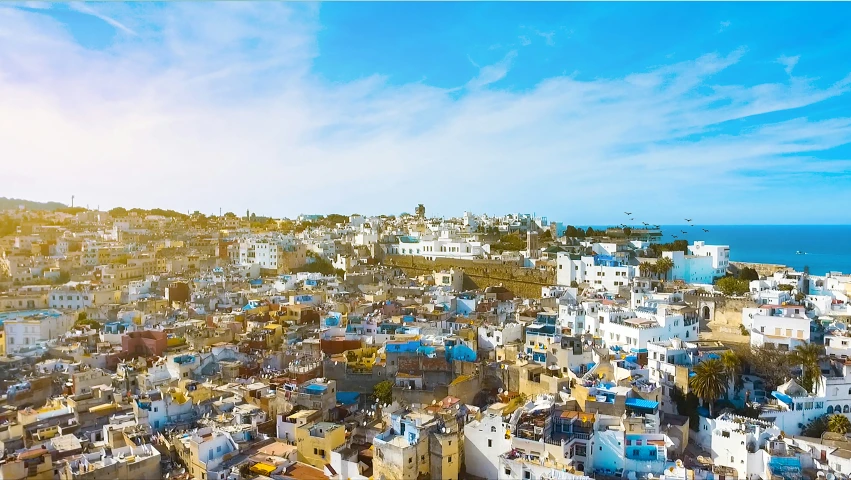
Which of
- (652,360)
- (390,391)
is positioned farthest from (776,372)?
(390,391)

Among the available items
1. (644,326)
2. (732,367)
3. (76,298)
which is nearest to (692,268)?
(644,326)

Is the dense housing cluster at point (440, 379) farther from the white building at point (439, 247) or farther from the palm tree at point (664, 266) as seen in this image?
the white building at point (439, 247)

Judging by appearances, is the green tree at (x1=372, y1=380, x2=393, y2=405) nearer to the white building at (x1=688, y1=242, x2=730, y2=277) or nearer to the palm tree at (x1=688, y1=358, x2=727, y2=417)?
the palm tree at (x1=688, y1=358, x2=727, y2=417)

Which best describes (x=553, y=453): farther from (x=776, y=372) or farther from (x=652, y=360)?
(x=776, y=372)

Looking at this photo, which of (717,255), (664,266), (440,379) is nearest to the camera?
(440,379)

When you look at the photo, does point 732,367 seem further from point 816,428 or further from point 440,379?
point 440,379

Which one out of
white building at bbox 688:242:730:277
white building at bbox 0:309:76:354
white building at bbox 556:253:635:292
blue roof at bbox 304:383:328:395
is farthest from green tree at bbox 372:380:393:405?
white building at bbox 688:242:730:277

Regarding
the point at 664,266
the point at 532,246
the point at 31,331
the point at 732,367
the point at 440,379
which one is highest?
the point at 532,246

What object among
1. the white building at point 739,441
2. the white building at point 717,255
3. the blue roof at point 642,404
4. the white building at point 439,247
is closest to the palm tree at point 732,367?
the white building at point 739,441
